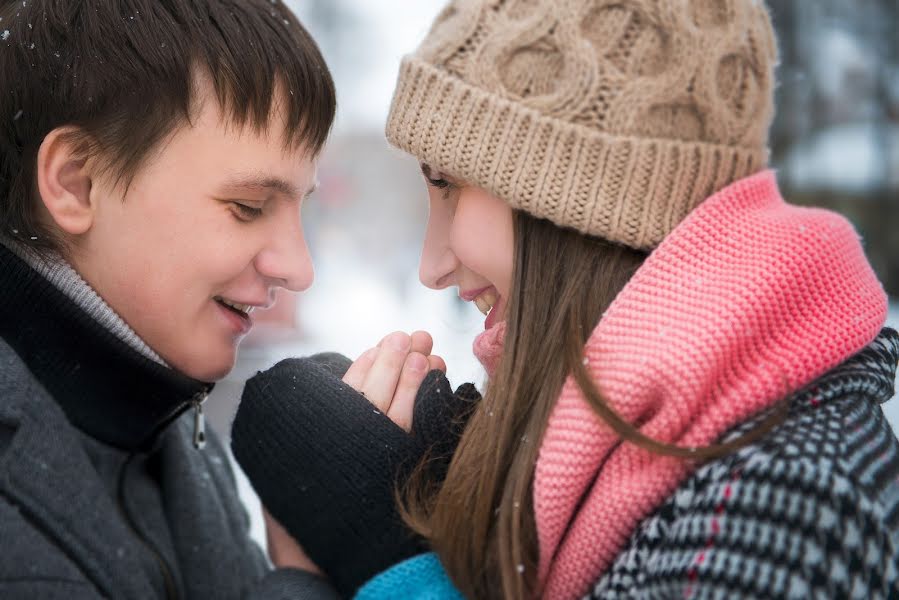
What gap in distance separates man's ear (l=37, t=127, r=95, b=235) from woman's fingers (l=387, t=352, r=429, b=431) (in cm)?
74

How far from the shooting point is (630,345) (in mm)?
1400

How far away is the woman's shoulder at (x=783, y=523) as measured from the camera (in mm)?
1198

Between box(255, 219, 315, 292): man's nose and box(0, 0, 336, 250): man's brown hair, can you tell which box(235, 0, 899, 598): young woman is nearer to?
box(255, 219, 315, 292): man's nose

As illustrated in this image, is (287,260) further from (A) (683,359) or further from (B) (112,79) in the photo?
(A) (683,359)

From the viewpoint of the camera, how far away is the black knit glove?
1601 mm

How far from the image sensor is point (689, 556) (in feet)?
4.11

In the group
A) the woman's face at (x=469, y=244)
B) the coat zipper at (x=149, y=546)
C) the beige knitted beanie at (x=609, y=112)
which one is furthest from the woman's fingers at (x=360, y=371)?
the coat zipper at (x=149, y=546)

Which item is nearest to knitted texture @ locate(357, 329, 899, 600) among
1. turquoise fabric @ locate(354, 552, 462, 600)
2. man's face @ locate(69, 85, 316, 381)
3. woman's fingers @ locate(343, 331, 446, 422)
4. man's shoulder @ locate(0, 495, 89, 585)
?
turquoise fabric @ locate(354, 552, 462, 600)

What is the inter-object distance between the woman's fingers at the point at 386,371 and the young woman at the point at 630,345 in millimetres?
14

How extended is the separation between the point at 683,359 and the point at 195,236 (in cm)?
105

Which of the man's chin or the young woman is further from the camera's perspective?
the man's chin

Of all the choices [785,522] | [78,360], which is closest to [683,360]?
[785,522]

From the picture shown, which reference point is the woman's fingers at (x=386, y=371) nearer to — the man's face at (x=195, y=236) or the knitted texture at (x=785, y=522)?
the man's face at (x=195, y=236)

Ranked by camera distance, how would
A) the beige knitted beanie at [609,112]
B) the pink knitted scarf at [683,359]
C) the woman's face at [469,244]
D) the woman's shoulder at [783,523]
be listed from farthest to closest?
the woman's face at [469,244] < the beige knitted beanie at [609,112] < the pink knitted scarf at [683,359] < the woman's shoulder at [783,523]
